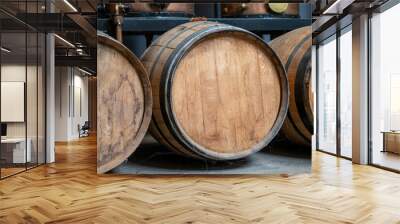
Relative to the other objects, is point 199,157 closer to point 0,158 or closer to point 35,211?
point 35,211

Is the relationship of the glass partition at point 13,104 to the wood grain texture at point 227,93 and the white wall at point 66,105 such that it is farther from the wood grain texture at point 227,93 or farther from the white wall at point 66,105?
the white wall at point 66,105

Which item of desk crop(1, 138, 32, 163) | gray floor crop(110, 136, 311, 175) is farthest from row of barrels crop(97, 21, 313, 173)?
desk crop(1, 138, 32, 163)

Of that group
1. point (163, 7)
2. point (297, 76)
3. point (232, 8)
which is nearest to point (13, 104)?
point (163, 7)

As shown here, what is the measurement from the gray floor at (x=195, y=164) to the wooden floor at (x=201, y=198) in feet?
0.28

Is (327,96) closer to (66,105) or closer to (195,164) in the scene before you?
(195,164)

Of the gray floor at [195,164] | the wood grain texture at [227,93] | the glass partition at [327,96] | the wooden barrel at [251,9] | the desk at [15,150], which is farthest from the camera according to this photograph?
the glass partition at [327,96]

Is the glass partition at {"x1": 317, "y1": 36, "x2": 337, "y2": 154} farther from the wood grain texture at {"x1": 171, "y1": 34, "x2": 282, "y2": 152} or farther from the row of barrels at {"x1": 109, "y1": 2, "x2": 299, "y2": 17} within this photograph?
the wood grain texture at {"x1": 171, "y1": 34, "x2": 282, "y2": 152}

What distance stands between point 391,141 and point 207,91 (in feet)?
8.93

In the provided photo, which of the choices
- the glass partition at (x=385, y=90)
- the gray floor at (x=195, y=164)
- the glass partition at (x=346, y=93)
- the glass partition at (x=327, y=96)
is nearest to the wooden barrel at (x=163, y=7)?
the gray floor at (x=195, y=164)

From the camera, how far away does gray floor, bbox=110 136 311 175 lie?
13.4 ft

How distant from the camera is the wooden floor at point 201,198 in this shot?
8.64ft

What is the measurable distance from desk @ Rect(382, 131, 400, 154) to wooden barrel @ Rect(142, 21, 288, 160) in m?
1.91

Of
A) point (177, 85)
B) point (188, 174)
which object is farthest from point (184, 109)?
point (188, 174)

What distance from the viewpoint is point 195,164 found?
414 centimetres
